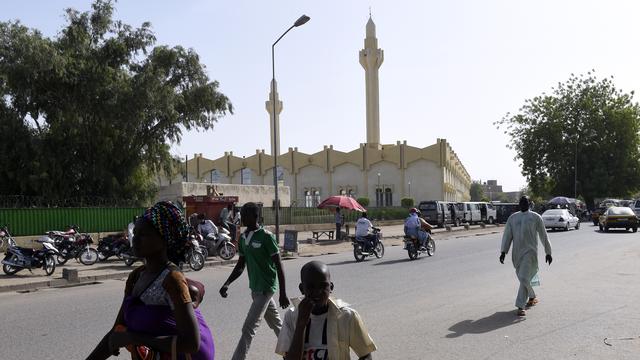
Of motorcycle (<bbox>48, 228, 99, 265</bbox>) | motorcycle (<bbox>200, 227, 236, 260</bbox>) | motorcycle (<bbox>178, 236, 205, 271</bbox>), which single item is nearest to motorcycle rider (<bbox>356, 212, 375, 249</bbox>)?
motorcycle (<bbox>200, 227, 236, 260</bbox>)

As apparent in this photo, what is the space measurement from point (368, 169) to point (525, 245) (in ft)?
215

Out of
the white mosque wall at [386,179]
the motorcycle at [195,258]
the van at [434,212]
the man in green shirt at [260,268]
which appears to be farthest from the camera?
the white mosque wall at [386,179]

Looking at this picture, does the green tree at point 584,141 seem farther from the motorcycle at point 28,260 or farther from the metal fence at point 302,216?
the motorcycle at point 28,260

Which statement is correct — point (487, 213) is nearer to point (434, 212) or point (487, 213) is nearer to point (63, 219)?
point (434, 212)

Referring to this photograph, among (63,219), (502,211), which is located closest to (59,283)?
(63,219)

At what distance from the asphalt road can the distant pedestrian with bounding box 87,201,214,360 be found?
3.72 meters

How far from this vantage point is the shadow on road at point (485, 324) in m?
7.55

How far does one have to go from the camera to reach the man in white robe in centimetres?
864

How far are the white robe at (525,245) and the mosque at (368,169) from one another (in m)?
59.6

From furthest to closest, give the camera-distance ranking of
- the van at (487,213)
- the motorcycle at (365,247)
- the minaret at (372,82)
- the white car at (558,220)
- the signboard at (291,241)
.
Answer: the minaret at (372,82)
the van at (487,213)
the white car at (558,220)
the signboard at (291,241)
the motorcycle at (365,247)

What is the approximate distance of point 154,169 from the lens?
112 feet

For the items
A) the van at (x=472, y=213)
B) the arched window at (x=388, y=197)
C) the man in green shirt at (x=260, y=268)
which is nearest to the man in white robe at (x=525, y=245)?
the man in green shirt at (x=260, y=268)

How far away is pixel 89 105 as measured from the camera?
29.6 m

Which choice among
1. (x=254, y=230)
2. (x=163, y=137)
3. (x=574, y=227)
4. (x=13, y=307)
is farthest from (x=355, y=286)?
(x=574, y=227)
